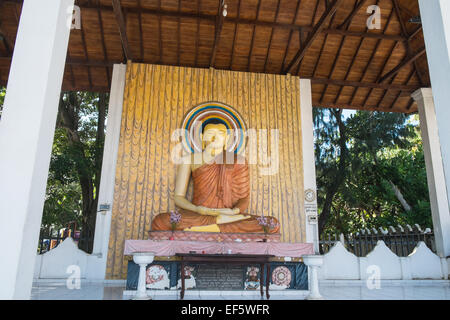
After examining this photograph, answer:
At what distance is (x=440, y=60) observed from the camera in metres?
2.55

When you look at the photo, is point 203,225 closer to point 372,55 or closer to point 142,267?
point 142,267

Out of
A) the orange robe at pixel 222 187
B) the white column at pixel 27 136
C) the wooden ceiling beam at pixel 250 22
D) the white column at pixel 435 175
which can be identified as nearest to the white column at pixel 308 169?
the orange robe at pixel 222 187

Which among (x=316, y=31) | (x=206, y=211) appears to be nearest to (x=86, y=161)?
(x=206, y=211)

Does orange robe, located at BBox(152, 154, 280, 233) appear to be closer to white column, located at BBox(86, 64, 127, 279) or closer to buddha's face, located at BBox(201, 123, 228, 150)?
buddha's face, located at BBox(201, 123, 228, 150)

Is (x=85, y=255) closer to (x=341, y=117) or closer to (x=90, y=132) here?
(x=90, y=132)

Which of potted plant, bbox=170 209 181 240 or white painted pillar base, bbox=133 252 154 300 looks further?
potted plant, bbox=170 209 181 240

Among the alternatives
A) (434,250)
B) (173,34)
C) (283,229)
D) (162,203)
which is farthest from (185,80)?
(434,250)

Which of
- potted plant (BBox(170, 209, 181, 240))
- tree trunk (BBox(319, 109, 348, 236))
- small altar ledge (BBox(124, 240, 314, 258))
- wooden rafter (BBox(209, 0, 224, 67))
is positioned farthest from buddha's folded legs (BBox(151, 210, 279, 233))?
tree trunk (BBox(319, 109, 348, 236))

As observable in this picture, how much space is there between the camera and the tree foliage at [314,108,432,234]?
39.3 ft

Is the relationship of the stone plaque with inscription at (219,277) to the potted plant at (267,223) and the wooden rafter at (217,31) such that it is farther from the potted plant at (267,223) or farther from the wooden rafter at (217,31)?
the wooden rafter at (217,31)

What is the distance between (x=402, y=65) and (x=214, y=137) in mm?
4106

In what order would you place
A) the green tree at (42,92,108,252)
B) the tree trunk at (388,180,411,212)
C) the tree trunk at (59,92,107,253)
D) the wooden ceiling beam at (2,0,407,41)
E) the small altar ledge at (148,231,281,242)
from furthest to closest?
the tree trunk at (388,180,411,212)
the tree trunk at (59,92,107,253)
the green tree at (42,92,108,252)
the wooden ceiling beam at (2,0,407,41)
the small altar ledge at (148,231,281,242)

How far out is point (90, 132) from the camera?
1193 cm

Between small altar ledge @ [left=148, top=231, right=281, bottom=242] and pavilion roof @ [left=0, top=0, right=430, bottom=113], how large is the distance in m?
3.39
